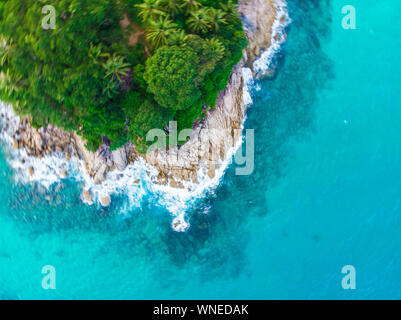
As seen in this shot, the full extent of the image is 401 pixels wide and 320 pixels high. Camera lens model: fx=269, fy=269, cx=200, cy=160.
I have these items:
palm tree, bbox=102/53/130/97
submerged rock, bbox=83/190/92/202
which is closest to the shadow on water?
submerged rock, bbox=83/190/92/202

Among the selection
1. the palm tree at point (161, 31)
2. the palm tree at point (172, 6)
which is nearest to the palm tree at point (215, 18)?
the palm tree at point (172, 6)

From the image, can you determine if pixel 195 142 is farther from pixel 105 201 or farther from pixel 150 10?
pixel 150 10

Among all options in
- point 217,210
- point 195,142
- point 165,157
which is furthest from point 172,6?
point 217,210

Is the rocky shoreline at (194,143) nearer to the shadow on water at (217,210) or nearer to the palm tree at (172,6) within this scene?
the shadow on water at (217,210)

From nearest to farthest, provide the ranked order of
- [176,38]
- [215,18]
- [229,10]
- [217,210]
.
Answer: [176,38] < [215,18] < [229,10] < [217,210]

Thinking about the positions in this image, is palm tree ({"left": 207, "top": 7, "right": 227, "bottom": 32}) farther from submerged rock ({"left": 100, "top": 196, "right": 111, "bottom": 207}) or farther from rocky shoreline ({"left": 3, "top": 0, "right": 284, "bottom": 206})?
submerged rock ({"left": 100, "top": 196, "right": 111, "bottom": 207})
